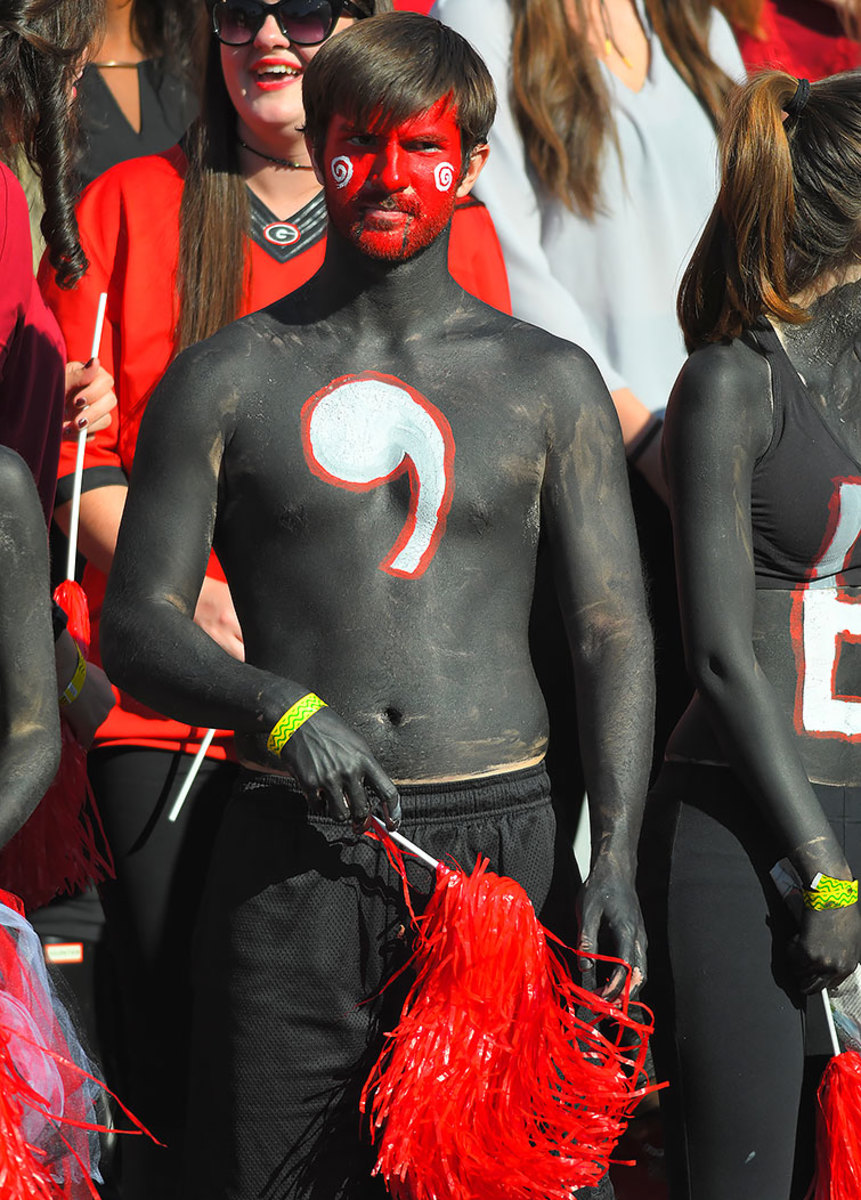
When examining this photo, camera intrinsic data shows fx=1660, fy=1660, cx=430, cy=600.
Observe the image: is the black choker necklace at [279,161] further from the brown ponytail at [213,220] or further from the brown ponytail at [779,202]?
the brown ponytail at [779,202]

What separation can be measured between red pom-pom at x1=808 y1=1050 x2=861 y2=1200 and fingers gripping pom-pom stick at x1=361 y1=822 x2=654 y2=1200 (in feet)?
1.38

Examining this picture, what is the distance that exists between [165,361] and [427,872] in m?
1.35

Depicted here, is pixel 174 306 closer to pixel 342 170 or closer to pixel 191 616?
pixel 342 170

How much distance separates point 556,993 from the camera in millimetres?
2160

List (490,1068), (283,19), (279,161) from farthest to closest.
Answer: (279,161), (283,19), (490,1068)

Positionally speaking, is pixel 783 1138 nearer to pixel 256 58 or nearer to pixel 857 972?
pixel 857 972

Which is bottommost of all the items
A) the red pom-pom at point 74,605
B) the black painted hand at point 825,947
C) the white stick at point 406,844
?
the black painted hand at point 825,947

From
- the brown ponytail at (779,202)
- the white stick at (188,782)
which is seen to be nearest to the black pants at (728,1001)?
the brown ponytail at (779,202)

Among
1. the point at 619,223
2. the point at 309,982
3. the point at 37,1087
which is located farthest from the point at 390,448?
the point at 619,223

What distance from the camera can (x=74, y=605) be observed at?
115 inches

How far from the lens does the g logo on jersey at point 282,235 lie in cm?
321

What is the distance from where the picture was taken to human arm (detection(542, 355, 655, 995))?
2277 millimetres

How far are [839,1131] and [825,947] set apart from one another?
0.27 meters

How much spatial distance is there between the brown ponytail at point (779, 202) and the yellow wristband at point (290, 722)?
97cm
